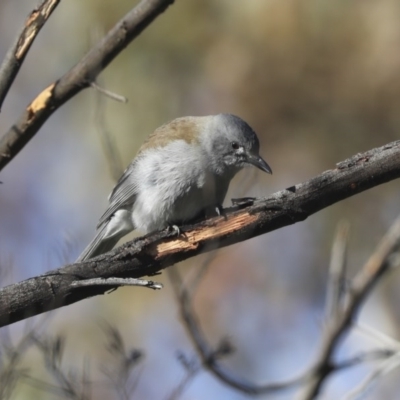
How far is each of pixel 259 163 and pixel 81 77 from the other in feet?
5.09

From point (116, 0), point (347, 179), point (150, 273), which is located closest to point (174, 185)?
point (150, 273)

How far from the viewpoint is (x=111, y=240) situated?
19.7 ft

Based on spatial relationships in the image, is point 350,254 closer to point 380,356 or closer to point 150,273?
point 380,356

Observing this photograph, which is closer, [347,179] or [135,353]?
[347,179]

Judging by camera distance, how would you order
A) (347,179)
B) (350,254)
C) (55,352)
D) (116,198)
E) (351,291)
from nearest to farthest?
(347,179), (55,352), (351,291), (116,198), (350,254)

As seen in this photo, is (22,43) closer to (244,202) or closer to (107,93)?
(107,93)

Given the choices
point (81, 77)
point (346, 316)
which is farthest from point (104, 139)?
point (346, 316)

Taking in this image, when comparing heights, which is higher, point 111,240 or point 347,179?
point 111,240

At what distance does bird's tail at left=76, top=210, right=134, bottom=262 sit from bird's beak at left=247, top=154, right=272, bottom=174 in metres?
1.05

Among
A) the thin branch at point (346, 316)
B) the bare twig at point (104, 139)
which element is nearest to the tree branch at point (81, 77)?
the bare twig at point (104, 139)

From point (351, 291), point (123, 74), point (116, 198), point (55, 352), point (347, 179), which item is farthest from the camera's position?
point (123, 74)

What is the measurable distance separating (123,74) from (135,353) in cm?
555

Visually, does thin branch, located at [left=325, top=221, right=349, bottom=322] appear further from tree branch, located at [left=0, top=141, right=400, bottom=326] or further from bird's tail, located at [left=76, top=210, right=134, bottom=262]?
bird's tail, located at [left=76, top=210, right=134, bottom=262]

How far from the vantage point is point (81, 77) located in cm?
487
